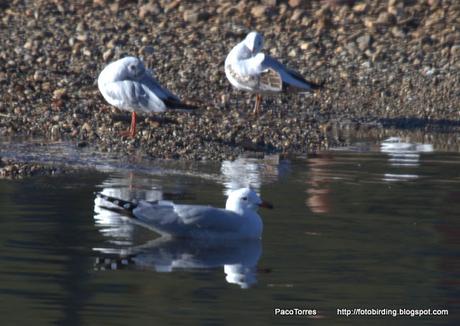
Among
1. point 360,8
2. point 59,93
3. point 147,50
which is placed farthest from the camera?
point 360,8

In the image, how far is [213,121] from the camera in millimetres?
17500

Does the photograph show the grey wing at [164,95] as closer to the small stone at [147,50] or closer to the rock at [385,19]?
the small stone at [147,50]

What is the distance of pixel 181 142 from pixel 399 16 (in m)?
8.65

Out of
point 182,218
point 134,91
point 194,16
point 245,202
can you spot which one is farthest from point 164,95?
point 194,16

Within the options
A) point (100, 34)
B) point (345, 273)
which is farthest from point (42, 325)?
point (100, 34)

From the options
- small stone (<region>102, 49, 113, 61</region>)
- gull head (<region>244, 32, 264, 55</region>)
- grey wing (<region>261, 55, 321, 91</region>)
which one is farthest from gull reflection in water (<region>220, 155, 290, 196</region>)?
small stone (<region>102, 49, 113, 61</region>)

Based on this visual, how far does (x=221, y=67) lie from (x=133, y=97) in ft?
17.0

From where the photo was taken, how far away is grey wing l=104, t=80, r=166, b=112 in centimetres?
1620

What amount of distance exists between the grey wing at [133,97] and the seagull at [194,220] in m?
5.34

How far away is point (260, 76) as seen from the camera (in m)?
18.9

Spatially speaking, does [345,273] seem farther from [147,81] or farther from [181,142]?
[147,81]

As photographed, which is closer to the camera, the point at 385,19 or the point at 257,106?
the point at 257,106

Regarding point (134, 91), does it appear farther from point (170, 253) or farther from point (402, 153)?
point (170, 253)

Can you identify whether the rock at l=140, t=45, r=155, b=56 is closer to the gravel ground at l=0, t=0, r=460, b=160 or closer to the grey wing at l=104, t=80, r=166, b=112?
the gravel ground at l=0, t=0, r=460, b=160
